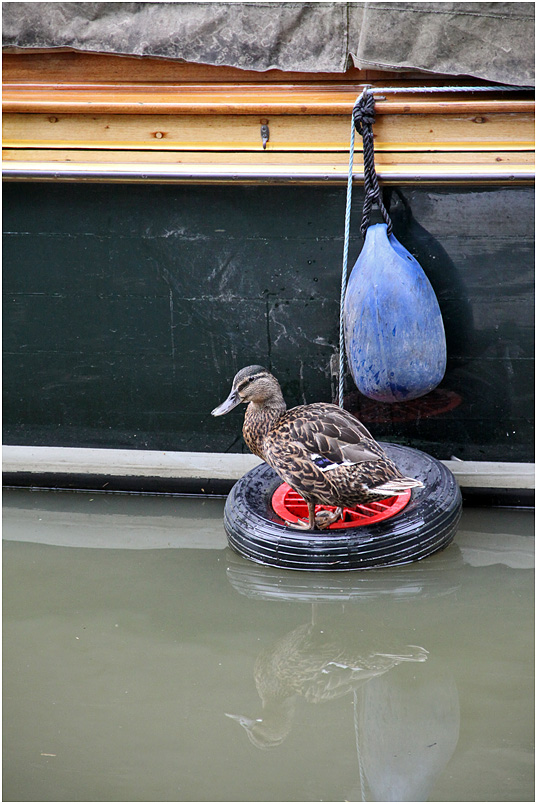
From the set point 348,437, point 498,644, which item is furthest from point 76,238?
point 498,644

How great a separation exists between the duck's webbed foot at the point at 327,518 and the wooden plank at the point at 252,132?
1.63 m

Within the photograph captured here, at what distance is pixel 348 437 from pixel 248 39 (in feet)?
5.85

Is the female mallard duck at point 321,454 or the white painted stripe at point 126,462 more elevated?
the female mallard duck at point 321,454

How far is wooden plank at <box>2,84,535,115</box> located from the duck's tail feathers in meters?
1.59

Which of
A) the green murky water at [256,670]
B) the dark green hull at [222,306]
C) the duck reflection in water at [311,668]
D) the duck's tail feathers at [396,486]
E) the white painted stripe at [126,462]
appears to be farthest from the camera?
the white painted stripe at [126,462]

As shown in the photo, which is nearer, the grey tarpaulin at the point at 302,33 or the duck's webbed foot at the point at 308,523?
the grey tarpaulin at the point at 302,33

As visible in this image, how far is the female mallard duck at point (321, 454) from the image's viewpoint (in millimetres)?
3207

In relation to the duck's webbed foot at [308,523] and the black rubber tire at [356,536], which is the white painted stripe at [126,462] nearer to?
the black rubber tire at [356,536]

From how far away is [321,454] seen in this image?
323 centimetres

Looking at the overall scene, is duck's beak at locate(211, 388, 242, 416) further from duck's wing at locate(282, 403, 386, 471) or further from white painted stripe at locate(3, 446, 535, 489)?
white painted stripe at locate(3, 446, 535, 489)

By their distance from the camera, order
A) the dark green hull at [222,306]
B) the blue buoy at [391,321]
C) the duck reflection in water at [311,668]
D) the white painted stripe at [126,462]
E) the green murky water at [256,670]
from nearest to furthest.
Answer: the green murky water at [256,670], the duck reflection in water at [311,668], the blue buoy at [391,321], the dark green hull at [222,306], the white painted stripe at [126,462]

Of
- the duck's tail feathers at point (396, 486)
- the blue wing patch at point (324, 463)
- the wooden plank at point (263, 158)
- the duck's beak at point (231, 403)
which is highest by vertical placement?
the wooden plank at point (263, 158)

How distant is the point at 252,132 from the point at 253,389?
1.15m

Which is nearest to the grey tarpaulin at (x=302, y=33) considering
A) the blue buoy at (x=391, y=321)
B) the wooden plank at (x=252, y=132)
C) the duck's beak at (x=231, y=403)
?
the wooden plank at (x=252, y=132)
